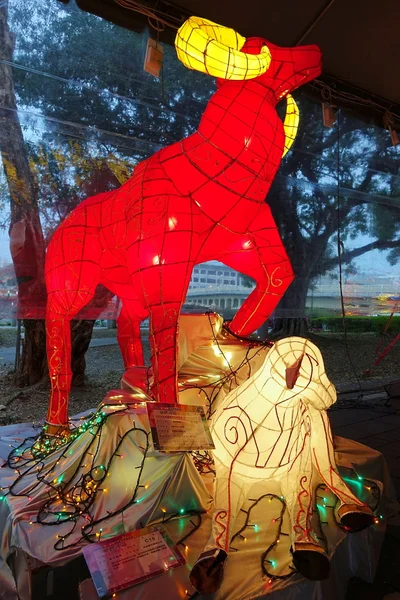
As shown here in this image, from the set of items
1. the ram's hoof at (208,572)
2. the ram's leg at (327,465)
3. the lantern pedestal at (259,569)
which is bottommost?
the lantern pedestal at (259,569)

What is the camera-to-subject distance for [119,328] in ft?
7.84

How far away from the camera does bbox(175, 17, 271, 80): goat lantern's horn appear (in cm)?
150

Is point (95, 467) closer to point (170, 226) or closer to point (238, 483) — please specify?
point (238, 483)

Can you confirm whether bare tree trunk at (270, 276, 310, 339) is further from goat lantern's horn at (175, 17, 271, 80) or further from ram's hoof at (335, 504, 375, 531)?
ram's hoof at (335, 504, 375, 531)

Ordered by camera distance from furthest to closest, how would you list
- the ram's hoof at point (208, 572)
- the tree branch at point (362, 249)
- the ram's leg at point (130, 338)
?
the tree branch at point (362, 249)
the ram's leg at point (130, 338)
the ram's hoof at point (208, 572)

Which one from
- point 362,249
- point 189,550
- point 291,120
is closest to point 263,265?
point 291,120

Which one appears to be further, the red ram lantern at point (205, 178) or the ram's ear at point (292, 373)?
the red ram lantern at point (205, 178)

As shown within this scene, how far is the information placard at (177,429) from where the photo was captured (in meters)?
1.34

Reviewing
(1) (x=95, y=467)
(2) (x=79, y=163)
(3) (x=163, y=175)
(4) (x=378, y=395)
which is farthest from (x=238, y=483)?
(4) (x=378, y=395)

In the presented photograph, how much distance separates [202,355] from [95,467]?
0.72m

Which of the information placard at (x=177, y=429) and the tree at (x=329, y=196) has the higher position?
the tree at (x=329, y=196)

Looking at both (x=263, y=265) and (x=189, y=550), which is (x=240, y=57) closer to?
(x=263, y=265)

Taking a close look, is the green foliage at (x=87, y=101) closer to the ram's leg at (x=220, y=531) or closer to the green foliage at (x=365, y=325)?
the ram's leg at (x=220, y=531)

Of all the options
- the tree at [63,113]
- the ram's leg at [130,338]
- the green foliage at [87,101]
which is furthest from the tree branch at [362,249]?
the ram's leg at [130,338]
